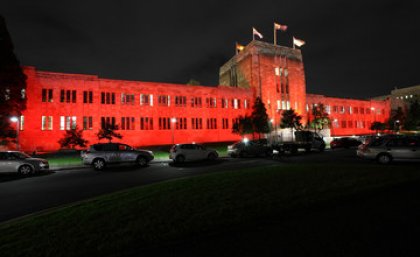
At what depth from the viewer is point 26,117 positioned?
107ft

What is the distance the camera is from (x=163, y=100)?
42156 millimetres

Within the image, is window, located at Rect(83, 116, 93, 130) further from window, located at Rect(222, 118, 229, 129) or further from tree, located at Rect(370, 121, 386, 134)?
tree, located at Rect(370, 121, 386, 134)

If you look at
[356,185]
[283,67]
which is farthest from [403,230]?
[283,67]

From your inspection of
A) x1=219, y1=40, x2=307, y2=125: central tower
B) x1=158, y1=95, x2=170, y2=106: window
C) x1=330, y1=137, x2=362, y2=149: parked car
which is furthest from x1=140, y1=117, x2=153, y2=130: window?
x1=330, y1=137, x2=362, y2=149: parked car

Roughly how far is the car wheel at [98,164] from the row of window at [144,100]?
23.4 meters

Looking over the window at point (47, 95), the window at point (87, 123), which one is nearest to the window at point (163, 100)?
the window at point (87, 123)

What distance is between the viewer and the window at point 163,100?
1649 inches

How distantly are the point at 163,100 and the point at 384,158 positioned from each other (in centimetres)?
3446

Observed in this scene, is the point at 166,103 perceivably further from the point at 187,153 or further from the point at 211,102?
the point at 187,153

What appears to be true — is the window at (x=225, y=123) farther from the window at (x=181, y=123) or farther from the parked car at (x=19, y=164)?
the parked car at (x=19, y=164)

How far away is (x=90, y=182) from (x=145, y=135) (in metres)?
28.4

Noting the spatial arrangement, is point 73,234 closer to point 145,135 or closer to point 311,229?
point 311,229

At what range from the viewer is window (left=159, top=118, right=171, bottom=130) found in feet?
136

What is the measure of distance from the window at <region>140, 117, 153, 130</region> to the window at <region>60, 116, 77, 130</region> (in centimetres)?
1003
